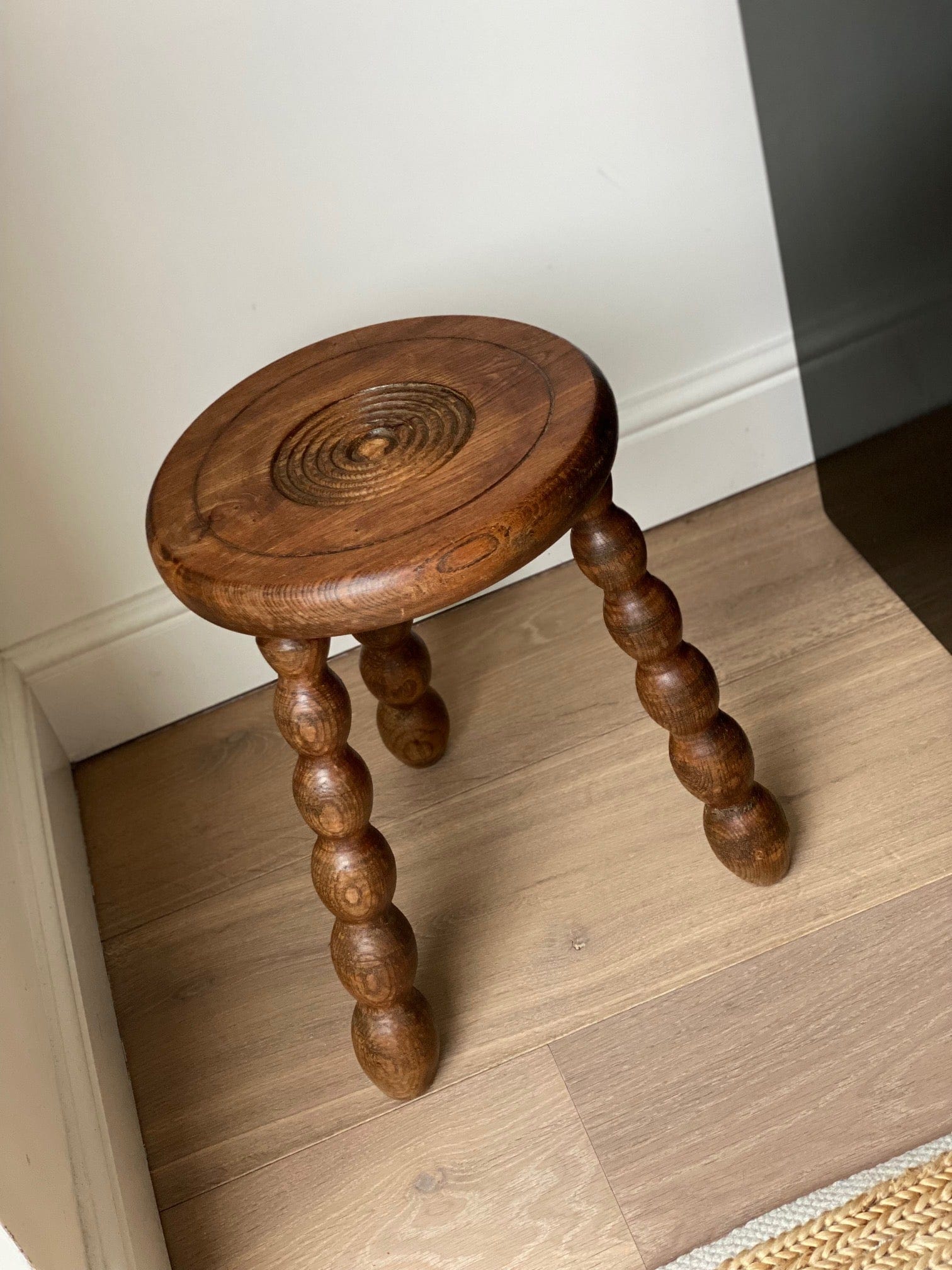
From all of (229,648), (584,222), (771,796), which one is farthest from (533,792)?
(584,222)

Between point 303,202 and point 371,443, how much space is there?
1.04 ft

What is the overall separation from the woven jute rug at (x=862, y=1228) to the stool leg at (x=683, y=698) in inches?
7.9

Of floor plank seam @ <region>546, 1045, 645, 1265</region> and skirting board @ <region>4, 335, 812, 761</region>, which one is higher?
skirting board @ <region>4, 335, 812, 761</region>

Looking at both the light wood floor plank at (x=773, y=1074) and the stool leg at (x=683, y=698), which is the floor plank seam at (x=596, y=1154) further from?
the stool leg at (x=683, y=698)

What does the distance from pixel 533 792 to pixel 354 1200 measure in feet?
1.04

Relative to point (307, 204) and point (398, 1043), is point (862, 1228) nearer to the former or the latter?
point (398, 1043)

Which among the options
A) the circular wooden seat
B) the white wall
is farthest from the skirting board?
the circular wooden seat

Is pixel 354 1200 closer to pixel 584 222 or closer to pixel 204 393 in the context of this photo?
A: pixel 204 393

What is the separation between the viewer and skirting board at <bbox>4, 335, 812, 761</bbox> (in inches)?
41.5

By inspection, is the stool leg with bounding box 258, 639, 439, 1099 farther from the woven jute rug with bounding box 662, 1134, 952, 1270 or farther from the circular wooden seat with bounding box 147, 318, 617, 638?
the woven jute rug with bounding box 662, 1134, 952, 1270

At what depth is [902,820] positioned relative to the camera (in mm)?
830

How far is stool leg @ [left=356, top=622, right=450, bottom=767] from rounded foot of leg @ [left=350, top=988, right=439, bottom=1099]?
239 mm

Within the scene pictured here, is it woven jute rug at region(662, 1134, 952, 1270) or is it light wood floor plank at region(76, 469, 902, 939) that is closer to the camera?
woven jute rug at region(662, 1134, 952, 1270)

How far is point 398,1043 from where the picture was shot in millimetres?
735
